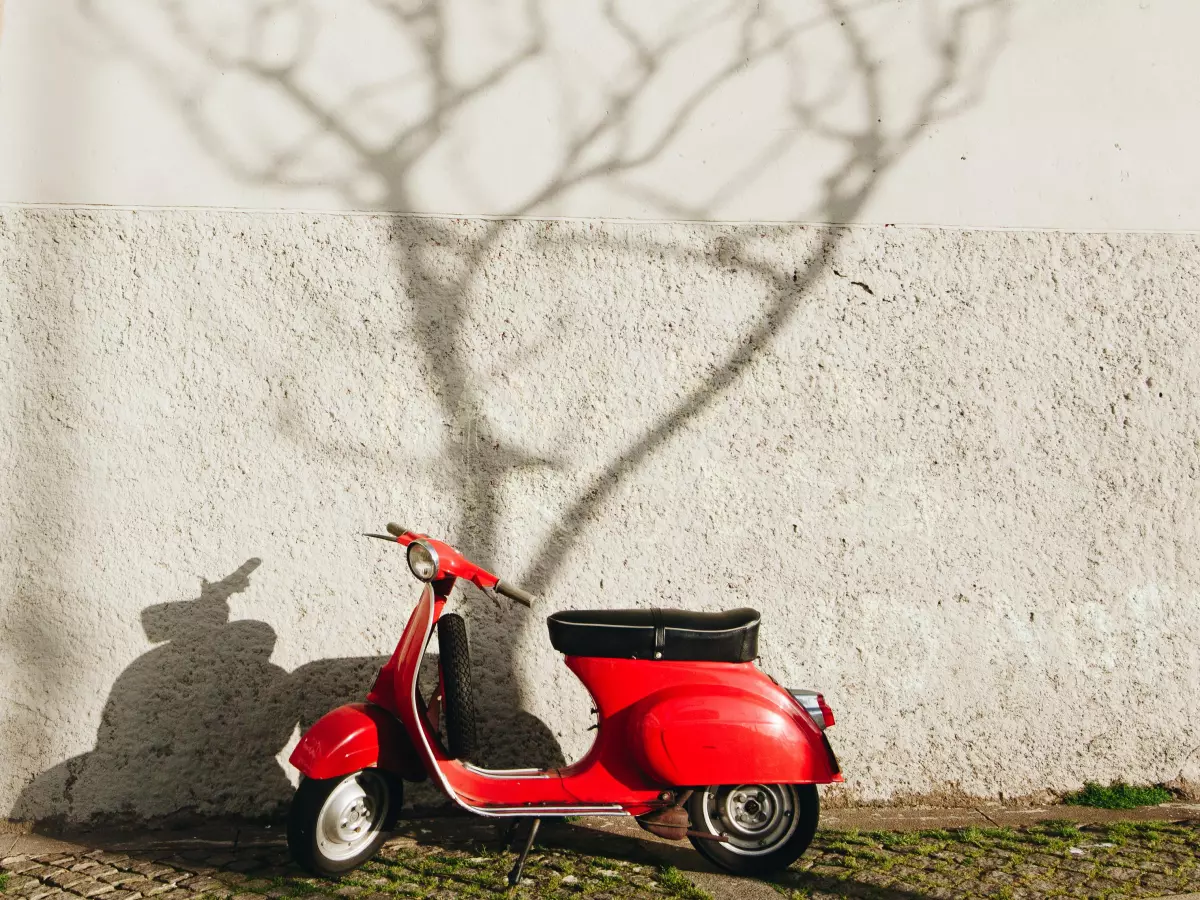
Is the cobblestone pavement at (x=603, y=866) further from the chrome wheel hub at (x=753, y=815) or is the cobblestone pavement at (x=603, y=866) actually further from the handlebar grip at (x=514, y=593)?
the handlebar grip at (x=514, y=593)

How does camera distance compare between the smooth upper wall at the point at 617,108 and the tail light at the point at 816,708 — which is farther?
the smooth upper wall at the point at 617,108

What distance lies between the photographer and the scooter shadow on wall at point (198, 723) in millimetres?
4094

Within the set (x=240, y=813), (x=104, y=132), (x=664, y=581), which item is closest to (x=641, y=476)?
(x=664, y=581)

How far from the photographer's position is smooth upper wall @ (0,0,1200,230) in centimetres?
418

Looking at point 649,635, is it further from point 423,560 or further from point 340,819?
point 340,819

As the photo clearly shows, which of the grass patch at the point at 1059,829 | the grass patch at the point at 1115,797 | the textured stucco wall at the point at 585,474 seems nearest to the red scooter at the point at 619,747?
the textured stucco wall at the point at 585,474

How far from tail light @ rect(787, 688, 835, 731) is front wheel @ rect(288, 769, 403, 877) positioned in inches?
56.5

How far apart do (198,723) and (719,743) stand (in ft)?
6.80

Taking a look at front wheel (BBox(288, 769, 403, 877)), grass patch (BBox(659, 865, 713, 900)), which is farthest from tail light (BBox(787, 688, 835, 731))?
front wheel (BBox(288, 769, 403, 877))

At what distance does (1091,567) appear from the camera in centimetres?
441

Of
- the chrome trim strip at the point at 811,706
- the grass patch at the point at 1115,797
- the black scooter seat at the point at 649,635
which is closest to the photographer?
the black scooter seat at the point at 649,635

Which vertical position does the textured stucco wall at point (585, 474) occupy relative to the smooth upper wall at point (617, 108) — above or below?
below

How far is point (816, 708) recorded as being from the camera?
3727 millimetres

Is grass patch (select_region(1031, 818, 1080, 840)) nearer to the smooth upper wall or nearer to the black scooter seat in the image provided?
the black scooter seat
